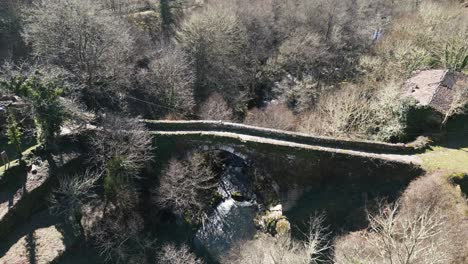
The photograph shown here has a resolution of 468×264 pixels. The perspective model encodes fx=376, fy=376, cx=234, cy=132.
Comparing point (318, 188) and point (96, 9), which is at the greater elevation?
point (96, 9)

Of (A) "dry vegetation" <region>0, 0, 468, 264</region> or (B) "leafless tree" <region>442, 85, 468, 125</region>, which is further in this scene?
(B) "leafless tree" <region>442, 85, 468, 125</region>

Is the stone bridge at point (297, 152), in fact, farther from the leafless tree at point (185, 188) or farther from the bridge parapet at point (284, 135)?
the leafless tree at point (185, 188)

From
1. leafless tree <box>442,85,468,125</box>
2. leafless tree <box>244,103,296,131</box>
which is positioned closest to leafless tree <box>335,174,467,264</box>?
leafless tree <box>442,85,468,125</box>

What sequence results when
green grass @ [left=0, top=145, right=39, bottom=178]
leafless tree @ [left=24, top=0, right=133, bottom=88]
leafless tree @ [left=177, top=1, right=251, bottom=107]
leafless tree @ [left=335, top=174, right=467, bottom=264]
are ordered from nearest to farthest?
leafless tree @ [left=335, top=174, right=467, bottom=264], green grass @ [left=0, top=145, right=39, bottom=178], leafless tree @ [left=24, top=0, right=133, bottom=88], leafless tree @ [left=177, top=1, right=251, bottom=107]

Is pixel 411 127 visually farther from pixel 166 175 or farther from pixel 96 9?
pixel 96 9

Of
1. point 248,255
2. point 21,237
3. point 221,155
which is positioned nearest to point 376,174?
point 248,255

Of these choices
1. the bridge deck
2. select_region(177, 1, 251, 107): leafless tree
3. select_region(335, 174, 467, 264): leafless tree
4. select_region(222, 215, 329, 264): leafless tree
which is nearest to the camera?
select_region(335, 174, 467, 264): leafless tree

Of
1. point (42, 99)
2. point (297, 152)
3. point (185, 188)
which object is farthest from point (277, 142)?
point (42, 99)

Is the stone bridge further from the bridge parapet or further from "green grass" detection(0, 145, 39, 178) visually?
"green grass" detection(0, 145, 39, 178)
